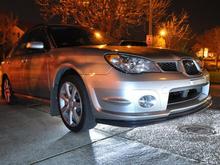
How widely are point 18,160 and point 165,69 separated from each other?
2.04 meters

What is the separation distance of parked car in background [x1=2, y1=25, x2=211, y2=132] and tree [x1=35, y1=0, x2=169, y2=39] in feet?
34.7

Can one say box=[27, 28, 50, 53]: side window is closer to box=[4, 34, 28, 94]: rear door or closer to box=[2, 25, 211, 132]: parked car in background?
box=[2, 25, 211, 132]: parked car in background

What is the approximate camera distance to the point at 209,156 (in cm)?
348

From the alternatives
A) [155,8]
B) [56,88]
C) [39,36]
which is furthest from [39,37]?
[155,8]

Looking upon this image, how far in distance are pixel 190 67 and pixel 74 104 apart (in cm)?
168

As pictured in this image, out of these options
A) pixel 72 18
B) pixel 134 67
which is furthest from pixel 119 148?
pixel 72 18

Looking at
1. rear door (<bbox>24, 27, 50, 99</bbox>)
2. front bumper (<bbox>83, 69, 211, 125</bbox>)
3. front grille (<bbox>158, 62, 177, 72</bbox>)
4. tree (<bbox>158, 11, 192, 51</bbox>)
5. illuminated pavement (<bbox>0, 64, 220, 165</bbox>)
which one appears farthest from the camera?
tree (<bbox>158, 11, 192, 51</bbox>)

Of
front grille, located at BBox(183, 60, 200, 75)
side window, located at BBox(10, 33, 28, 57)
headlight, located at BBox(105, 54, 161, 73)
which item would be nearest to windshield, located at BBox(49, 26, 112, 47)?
side window, located at BBox(10, 33, 28, 57)

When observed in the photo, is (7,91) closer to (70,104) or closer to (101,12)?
(70,104)

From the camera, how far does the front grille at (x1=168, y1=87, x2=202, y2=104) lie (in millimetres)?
3992

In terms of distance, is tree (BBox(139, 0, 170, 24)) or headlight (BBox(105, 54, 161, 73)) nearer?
headlight (BBox(105, 54, 161, 73))

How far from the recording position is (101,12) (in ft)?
51.2

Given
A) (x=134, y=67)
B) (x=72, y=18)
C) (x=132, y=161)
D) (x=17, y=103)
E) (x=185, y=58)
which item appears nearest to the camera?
(x=132, y=161)

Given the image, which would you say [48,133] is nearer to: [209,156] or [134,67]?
[134,67]
